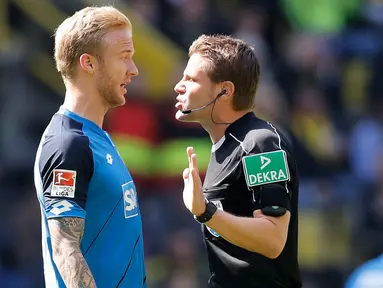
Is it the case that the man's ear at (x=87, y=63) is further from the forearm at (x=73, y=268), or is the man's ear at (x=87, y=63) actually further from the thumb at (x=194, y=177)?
the forearm at (x=73, y=268)

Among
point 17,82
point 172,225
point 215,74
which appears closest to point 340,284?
point 172,225

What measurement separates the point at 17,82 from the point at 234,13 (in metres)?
3.46

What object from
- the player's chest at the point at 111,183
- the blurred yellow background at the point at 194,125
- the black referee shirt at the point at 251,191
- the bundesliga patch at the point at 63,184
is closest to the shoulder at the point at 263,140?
the black referee shirt at the point at 251,191

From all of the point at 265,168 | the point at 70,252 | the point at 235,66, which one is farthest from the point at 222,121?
the point at 70,252

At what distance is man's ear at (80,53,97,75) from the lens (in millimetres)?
4742

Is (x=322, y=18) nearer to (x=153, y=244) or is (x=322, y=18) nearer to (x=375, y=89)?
(x=375, y=89)

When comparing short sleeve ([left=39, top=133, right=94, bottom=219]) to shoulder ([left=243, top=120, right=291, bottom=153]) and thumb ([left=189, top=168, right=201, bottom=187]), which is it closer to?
thumb ([left=189, top=168, right=201, bottom=187])

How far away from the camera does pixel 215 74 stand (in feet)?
16.7

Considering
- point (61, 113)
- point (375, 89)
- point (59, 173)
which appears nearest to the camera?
point (59, 173)

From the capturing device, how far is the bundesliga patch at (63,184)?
4473mm

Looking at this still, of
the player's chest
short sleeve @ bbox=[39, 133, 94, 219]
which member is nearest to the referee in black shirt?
the player's chest

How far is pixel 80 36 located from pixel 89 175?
0.66m

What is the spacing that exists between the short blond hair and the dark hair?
1.92 ft

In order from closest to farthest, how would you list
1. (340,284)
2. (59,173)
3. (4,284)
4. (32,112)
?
(59,173) → (4,284) → (340,284) → (32,112)
